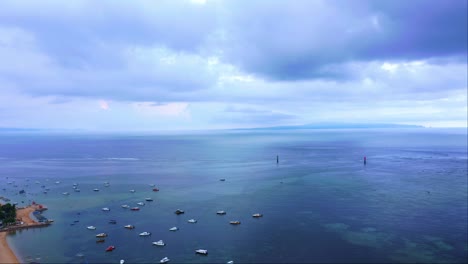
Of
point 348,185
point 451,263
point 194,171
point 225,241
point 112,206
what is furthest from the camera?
point 194,171

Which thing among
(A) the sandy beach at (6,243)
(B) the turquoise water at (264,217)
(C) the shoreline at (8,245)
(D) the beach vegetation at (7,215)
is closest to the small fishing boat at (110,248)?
(B) the turquoise water at (264,217)

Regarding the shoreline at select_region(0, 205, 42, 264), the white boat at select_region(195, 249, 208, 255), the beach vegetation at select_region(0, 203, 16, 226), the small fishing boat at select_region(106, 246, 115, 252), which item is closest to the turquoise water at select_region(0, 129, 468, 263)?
the small fishing boat at select_region(106, 246, 115, 252)

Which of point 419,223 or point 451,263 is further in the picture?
point 419,223

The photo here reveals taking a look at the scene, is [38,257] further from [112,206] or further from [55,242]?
[112,206]

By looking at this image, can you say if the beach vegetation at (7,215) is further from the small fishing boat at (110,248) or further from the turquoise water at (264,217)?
the small fishing boat at (110,248)

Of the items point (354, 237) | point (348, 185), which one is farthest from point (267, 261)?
point (348, 185)

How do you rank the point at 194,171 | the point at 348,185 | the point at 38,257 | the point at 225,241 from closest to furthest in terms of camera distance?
the point at 38,257, the point at 225,241, the point at 348,185, the point at 194,171

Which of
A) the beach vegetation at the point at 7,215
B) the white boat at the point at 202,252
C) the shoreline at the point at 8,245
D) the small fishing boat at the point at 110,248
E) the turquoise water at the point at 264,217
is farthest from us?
the beach vegetation at the point at 7,215
